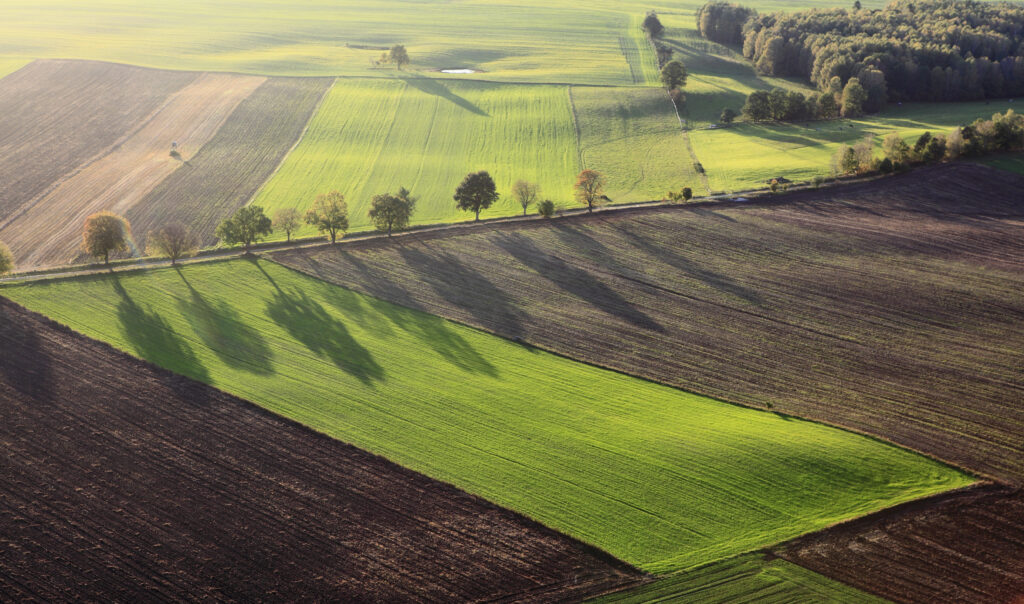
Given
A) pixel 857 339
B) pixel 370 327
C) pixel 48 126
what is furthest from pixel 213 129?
pixel 857 339

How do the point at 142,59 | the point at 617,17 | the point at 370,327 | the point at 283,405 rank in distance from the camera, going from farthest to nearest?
the point at 617,17 → the point at 142,59 → the point at 370,327 → the point at 283,405

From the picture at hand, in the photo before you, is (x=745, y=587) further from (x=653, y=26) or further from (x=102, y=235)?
(x=653, y=26)

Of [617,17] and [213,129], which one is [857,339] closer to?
[213,129]

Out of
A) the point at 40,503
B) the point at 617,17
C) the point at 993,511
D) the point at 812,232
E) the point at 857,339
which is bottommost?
the point at 40,503

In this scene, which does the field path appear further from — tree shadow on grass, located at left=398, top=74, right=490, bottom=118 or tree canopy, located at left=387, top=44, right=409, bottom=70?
tree shadow on grass, located at left=398, top=74, right=490, bottom=118

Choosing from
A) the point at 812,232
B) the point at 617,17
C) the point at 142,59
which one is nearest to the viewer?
the point at 812,232

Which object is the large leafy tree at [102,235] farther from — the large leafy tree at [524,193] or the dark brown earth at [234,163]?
the large leafy tree at [524,193]

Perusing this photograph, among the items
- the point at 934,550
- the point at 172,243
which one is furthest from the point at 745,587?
the point at 172,243
